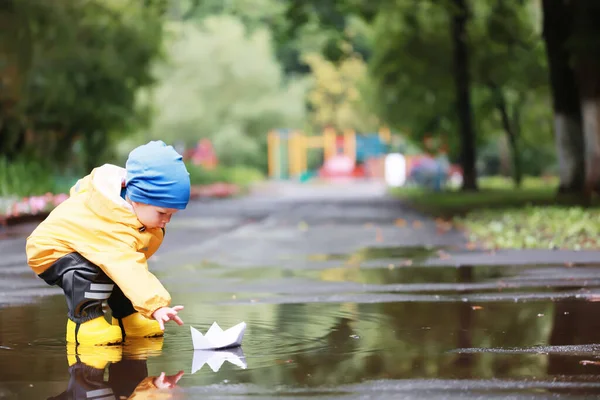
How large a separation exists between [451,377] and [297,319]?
274 cm

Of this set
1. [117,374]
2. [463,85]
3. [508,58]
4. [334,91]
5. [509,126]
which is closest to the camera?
[117,374]

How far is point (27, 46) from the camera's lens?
26.4 m

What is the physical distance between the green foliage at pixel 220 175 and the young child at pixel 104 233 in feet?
115

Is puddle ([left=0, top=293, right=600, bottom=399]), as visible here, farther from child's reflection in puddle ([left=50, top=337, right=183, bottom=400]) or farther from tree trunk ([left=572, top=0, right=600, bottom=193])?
tree trunk ([left=572, top=0, right=600, bottom=193])

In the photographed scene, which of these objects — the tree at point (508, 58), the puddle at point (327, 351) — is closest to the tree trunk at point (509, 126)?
the tree at point (508, 58)

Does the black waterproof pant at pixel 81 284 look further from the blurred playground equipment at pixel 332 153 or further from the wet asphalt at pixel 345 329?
the blurred playground equipment at pixel 332 153

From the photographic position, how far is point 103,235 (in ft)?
24.8

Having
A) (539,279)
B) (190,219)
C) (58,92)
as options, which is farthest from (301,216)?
(539,279)

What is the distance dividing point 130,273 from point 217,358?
75cm

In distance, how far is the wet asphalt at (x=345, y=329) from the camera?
604cm

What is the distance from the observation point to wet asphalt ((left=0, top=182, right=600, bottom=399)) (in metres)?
6.04

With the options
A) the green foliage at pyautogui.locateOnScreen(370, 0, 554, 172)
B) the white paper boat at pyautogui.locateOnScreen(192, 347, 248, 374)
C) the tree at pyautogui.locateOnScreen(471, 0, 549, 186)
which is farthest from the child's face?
the tree at pyautogui.locateOnScreen(471, 0, 549, 186)

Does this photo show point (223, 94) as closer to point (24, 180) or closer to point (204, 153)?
point (204, 153)

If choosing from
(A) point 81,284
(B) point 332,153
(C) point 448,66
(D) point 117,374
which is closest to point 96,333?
(A) point 81,284
